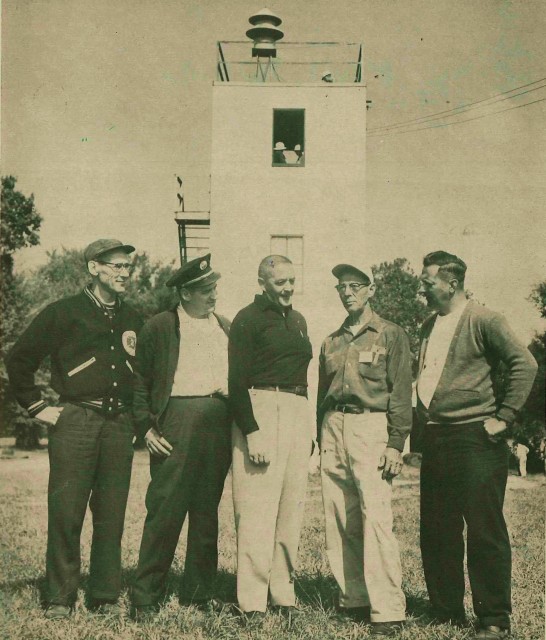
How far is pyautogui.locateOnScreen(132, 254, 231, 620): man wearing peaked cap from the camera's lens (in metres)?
4.18

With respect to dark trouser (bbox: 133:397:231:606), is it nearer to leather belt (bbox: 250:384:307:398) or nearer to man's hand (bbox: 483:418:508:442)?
leather belt (bbox: 250:384:307:398)

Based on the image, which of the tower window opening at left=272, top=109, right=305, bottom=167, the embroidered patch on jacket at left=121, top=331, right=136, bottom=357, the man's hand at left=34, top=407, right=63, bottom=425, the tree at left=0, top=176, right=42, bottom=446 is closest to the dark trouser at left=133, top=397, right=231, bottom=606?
the embroidered patch on jacket at left=121, top=331, right=136, bottom=357

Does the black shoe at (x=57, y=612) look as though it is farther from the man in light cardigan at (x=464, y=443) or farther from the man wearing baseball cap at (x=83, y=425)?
the man in light cardigan at (x=464, y=443)

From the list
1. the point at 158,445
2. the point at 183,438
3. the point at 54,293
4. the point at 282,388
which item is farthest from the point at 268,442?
the point at 54,293

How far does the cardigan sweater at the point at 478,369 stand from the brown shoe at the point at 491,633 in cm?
122

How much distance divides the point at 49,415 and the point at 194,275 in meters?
1.31

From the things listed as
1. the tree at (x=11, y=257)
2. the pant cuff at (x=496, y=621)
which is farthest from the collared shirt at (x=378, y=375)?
the tree at (x=11, y=257)

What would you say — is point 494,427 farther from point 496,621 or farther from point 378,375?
point 496,621

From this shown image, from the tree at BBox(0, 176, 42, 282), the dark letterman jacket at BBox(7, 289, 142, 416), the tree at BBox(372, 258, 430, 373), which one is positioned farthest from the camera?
the tree at BBox(372, 258, 430, 373)

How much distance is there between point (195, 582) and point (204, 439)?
0.95 meters

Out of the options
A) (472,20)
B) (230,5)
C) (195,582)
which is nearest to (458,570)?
(195,582)

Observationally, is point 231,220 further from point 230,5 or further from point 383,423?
point 383,423

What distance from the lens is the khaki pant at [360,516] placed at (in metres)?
4.02

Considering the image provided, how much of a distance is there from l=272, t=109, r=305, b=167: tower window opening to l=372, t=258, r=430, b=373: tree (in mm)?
19928
